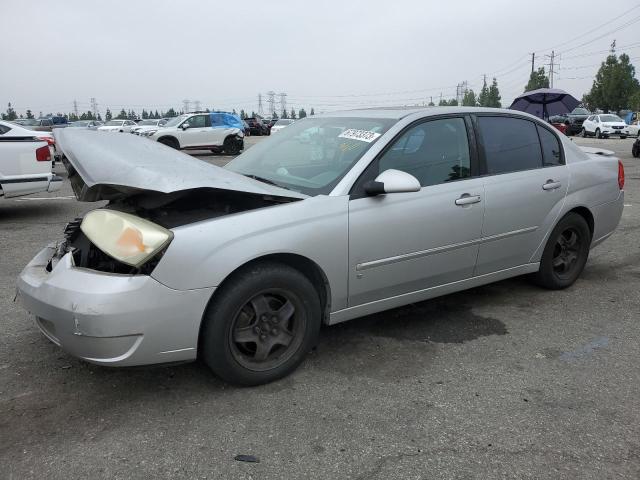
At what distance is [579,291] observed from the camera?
4637 mm

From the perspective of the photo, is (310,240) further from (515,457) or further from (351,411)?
(515,457)

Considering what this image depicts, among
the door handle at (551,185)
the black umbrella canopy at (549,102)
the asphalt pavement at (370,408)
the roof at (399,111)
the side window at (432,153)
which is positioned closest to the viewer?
the asphalt pavement at (370,408)

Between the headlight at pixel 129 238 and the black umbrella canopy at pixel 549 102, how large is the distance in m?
15.3

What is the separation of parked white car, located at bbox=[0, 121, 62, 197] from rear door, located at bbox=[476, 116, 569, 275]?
6.32 meters

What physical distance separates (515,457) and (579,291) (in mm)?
2653

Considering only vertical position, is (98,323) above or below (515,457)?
above

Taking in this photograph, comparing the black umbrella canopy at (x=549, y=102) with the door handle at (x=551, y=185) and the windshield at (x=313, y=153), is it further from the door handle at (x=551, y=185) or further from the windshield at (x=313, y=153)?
the windshield at (x=313, y=153)

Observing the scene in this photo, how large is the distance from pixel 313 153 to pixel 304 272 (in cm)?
98

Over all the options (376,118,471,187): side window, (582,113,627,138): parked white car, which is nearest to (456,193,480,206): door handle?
(376,118,471,187): side window

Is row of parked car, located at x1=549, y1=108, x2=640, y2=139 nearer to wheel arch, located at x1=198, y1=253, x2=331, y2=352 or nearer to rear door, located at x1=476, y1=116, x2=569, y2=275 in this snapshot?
rear door, located at x1=476, y1=116, x2=569, y2=275

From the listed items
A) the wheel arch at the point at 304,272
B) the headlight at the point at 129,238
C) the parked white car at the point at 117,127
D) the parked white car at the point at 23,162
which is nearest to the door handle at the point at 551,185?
the wheel arch at the point at 304,272

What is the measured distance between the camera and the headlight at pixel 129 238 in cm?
260

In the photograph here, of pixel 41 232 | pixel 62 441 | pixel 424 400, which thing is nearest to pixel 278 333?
pixel 424 400

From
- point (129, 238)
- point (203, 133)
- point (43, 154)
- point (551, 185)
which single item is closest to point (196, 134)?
point (203, 133)
